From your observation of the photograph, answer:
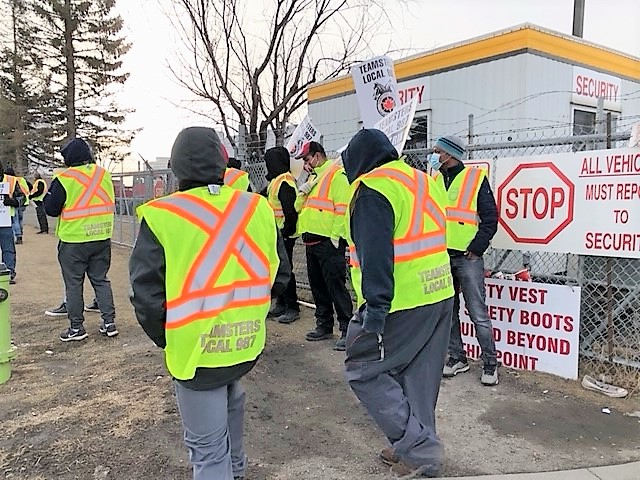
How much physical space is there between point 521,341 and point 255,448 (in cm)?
263

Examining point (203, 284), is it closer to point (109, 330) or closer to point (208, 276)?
point (208, 276)

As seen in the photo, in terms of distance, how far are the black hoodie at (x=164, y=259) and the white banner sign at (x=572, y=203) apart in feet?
10.6

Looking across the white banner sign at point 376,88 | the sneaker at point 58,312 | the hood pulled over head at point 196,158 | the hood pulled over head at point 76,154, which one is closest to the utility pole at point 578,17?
the white banner sign at point 376,88

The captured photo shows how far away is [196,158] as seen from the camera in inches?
105

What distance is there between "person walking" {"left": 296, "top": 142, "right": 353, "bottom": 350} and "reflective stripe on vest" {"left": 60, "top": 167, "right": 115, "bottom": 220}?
79.4 inches

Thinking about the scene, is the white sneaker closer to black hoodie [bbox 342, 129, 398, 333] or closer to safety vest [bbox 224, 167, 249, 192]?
black hoodie [bbox 342, 129, 398, 333]

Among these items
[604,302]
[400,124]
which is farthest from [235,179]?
[604,302]

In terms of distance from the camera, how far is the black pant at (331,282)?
5.89 metres

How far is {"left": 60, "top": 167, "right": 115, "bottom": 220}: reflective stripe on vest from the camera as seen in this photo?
5.74 m

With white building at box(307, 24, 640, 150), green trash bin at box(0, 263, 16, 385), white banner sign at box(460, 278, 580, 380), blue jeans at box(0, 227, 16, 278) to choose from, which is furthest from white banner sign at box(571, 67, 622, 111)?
blue jeans at box(0, 227, 16, 278)

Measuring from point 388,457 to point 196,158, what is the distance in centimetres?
204

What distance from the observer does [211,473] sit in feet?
8.50

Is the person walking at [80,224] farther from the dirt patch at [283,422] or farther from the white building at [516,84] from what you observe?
the white building at [516,84]

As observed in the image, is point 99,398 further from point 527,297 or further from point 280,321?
point 527,297
